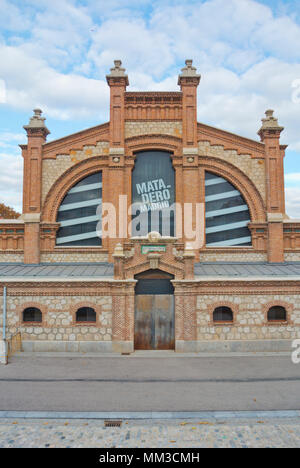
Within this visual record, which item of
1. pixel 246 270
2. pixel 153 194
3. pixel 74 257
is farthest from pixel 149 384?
pixel 153 194

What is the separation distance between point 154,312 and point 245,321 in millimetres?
4490

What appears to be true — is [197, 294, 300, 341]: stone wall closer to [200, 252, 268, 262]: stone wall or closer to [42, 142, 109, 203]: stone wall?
[200, 252, 268, 262]: stone wall

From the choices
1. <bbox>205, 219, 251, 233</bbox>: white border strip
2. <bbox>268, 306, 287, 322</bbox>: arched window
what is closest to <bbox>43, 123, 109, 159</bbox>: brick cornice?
<bbox>205, 219, 251, 233</bbox>: white border strip

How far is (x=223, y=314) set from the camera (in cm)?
1577

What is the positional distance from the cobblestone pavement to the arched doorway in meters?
7.04

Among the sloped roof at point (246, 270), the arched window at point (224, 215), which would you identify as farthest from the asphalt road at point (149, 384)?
the arched window at point (224, 215)

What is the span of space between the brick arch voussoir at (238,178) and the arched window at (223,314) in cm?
652

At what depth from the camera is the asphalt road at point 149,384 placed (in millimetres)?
9625

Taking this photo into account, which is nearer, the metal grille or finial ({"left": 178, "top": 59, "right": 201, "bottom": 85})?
the metal grille

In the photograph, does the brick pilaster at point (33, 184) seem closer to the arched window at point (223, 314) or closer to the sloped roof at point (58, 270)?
the sloped roof at point (58, 270)

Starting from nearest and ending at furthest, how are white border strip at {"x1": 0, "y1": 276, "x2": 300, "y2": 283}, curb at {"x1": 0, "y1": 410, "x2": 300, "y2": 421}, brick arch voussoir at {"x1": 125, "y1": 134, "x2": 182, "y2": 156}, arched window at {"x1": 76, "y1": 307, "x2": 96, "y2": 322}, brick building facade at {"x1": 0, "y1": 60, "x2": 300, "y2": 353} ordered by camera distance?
1. curb at {"x1": 0, "y1": 410, "x2": 300, "y2": 421}
2. white border strip at {"x1": 0, "y1": 276, "x2": 300, "y2": 283}
3. arched window at {"x1": 76, "y1": 307, "x2": 96, "y2": 322}
4. brick building facade at {"x1": 0, "y1": 60, "x2": 300, "y2": 353}
5. brick arch voussoir at {"x1": 125, "y1": 134, "x2": 182, "y2": 156}

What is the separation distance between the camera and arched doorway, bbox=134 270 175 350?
15.7 metres
